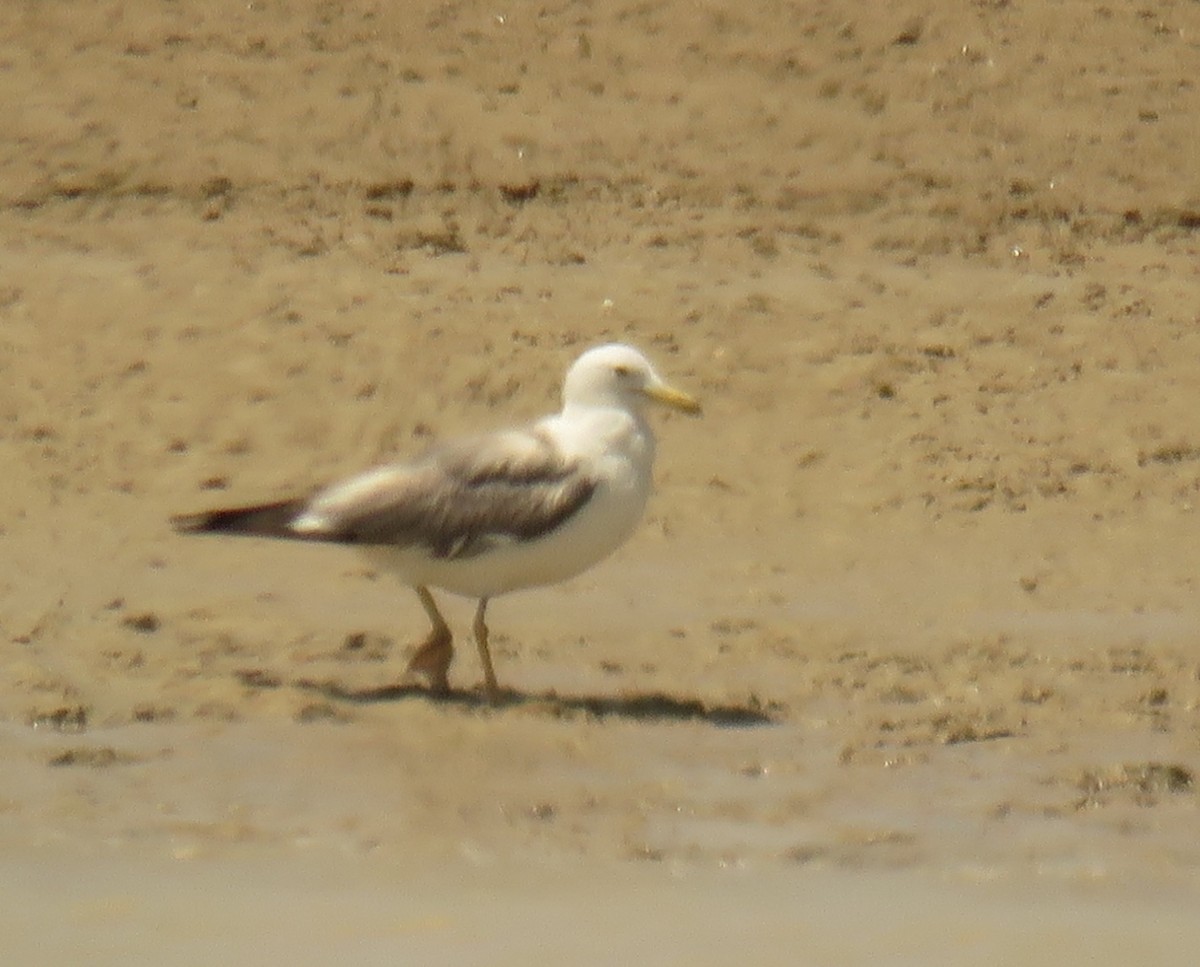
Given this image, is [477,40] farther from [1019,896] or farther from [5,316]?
[1019,896]

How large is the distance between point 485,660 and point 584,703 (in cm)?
33

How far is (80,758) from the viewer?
7.61m

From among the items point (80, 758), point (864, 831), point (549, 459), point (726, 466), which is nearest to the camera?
point (864, 831)

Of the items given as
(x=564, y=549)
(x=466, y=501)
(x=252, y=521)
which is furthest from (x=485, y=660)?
(x=252, y=521)

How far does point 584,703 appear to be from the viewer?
8.23 m

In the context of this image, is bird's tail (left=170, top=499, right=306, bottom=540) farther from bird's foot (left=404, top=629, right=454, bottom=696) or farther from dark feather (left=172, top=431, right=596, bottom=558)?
bird's foot (left=404, top=629, right=454, bottom=696)

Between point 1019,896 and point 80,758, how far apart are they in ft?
8.88

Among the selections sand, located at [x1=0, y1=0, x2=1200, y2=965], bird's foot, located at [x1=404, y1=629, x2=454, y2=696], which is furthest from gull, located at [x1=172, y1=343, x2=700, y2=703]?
sand, located at [x1=0, y1=0, x2=1200, y2=965]

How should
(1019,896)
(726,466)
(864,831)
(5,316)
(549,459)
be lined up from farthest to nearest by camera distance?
1. (5,316)
2. (726,466)
3. (549,459)
4. (864,831)
5. (1019,896)

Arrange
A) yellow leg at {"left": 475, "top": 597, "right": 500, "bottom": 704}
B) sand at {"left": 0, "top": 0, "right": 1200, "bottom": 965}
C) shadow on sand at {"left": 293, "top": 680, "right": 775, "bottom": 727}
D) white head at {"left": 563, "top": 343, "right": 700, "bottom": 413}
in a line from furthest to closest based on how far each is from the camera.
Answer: white head at {"left": 563, "top": 343, "right": 700, "bottom": 413} < yellow leg at {"left": 475, "top": 597, "right": 500, "bottom": 704} < shadow on sand at {"left": 293, "top": 680, "right": 775, "bottom": 727} < sand at {"left": 0, "top": 0, "right": 1200, "bottom": 965}

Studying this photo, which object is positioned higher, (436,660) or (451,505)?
(451,505)

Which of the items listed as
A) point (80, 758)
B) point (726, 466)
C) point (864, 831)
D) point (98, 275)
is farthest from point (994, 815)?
point (98, 275)

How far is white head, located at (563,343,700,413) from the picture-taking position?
8.59m

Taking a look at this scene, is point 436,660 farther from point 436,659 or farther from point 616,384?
point 616,384
